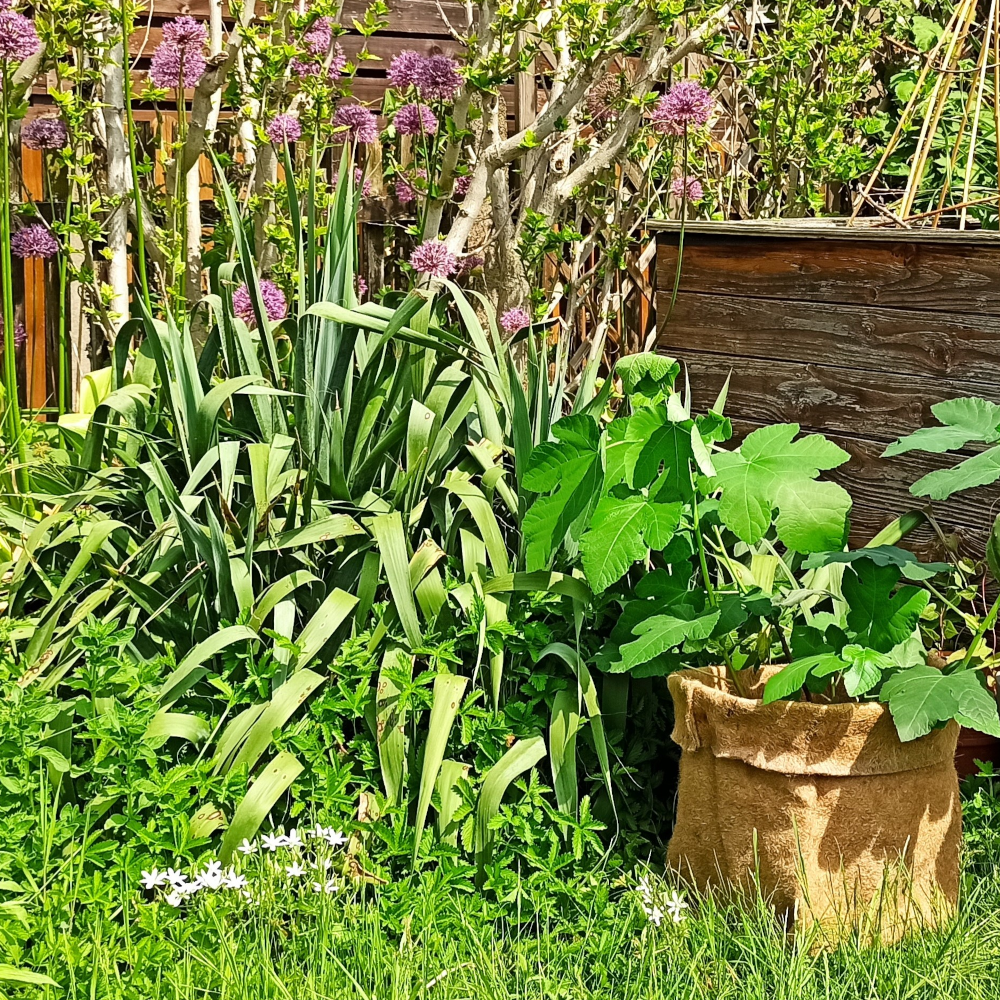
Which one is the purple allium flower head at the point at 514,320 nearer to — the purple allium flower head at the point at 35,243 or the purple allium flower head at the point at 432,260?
the purple allium flower head at the point at 432,260

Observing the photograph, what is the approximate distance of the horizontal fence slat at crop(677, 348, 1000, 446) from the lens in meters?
2.74

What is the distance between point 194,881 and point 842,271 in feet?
6.27

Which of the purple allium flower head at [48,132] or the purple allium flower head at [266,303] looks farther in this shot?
the purple allium flower head at [48,132]

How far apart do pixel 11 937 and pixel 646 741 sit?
121cm

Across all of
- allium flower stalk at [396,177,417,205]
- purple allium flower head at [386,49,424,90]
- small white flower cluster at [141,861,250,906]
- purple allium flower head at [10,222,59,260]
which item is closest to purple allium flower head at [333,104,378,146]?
purple allium flower head at [386,49,424,90]

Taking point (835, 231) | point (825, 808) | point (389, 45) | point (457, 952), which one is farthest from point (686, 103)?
point (389, 45)

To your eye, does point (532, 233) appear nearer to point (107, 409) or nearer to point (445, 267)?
point (445, 267)

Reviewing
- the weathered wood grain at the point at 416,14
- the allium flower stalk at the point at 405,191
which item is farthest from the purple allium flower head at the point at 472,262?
the weathered wood grain at the point at 416,14

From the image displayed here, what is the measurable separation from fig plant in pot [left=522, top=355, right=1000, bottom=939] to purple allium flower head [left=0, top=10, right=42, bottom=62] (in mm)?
1770

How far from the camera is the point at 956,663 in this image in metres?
2.10

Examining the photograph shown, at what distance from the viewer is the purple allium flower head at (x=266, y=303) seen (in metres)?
2.93

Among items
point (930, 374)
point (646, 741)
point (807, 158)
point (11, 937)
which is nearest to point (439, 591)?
point (646, 741)

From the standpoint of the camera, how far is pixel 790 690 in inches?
75.1

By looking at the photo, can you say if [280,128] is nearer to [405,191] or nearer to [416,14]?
[405,191]
